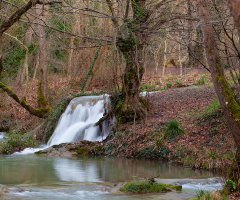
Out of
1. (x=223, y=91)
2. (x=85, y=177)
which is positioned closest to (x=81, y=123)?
(x=85, y=177)

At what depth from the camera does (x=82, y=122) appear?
1755cm

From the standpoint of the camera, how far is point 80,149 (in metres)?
14.7

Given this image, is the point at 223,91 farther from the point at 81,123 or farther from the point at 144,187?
the point at 81,123

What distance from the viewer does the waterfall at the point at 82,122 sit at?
16.3 m

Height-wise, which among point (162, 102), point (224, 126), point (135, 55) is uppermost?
point (135, 55)

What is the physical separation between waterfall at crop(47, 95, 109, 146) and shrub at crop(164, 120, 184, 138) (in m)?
3.81

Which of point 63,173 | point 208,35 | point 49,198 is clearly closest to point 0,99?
point 63,173

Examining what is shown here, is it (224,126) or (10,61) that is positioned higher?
(10,61)

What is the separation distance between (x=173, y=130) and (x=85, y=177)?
4.90 m

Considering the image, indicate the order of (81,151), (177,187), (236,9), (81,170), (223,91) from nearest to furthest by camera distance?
(236,9) → (223,91) → (177,187) → (81,170) → (81,151)

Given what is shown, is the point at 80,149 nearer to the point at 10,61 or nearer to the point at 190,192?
the point at 190,192

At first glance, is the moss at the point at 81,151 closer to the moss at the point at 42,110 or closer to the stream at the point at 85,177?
the stream at the point at 85,177

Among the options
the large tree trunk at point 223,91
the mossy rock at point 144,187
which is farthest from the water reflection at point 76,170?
the large tree trunk at point 223,91

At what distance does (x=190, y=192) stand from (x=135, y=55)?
29.2 feet
